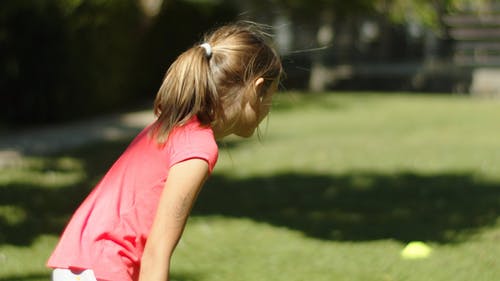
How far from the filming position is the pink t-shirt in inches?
110

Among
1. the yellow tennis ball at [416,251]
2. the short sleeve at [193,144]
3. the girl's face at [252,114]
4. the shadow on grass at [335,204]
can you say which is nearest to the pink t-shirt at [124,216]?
the short sleeve at [193,144]

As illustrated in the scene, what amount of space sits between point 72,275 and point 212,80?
740 mm

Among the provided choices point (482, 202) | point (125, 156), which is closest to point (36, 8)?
point (482, 202)

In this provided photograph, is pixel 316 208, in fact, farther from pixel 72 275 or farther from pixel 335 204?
pixel 72 275

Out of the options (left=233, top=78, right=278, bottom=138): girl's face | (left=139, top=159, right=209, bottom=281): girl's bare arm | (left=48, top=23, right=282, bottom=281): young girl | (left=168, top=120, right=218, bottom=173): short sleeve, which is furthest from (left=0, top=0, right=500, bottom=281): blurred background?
(left=139, top=159, right=209, bottom=281): girl's bare arm

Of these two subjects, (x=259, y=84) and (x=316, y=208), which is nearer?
(x=259, y=84)

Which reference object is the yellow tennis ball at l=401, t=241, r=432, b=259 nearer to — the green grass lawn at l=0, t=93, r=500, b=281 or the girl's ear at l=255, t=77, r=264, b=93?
the green grass lawn at l=0, t=93, r=500, b=281

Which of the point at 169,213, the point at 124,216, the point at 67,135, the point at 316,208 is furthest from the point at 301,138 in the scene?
the point at 169,213

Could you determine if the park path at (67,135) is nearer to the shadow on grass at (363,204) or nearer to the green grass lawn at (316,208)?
the green grass lawn at (316,208)

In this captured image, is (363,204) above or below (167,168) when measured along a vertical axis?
below

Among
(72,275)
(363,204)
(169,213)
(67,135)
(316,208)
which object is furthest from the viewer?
(67,135)

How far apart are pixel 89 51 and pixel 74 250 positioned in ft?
44.9

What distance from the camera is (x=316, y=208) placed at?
780cm

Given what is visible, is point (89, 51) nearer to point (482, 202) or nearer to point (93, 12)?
point (93, 12)
